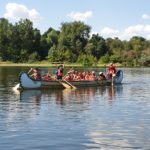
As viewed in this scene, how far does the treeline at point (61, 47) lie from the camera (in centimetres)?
14912

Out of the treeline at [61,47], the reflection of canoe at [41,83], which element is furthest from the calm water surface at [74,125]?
the treeline at [61,47]

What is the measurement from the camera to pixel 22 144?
18156 mm

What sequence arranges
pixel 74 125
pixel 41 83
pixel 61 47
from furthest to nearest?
pixel 61 47, pixel 41 83, pixel 74 125

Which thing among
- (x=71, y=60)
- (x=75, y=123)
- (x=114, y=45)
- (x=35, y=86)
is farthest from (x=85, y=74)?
(x=114, y=45)

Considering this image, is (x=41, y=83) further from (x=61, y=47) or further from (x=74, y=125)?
(x=61, y=47)

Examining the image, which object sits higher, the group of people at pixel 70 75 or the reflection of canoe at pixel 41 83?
the group of people at pixel 70 75

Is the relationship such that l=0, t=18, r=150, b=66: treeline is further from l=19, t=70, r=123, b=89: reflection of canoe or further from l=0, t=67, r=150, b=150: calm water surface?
l=0, t=67, r=150, b=150: calm water surface

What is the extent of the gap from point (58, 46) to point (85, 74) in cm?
10146

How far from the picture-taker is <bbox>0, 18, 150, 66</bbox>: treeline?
149m

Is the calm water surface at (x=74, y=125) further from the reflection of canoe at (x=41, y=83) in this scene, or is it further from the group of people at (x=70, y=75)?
the group of people at (x=70, y=75)

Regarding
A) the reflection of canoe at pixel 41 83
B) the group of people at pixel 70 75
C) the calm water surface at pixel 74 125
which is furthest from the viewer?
the group of people at pixel 70 75

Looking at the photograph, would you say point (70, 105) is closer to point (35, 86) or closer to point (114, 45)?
point (35, 86)

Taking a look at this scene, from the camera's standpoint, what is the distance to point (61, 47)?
150500 mm

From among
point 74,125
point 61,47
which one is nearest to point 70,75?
point 74,125
